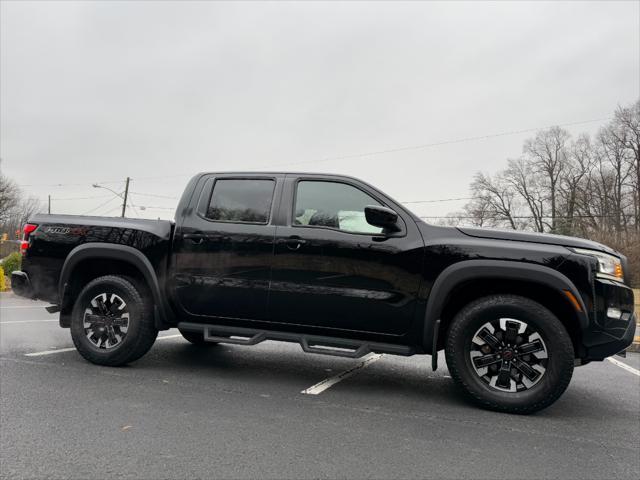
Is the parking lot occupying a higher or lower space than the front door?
lower

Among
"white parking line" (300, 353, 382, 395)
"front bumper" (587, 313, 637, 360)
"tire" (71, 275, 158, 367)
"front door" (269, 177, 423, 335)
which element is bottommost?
"white parking line" (300, 353, 382, 395)

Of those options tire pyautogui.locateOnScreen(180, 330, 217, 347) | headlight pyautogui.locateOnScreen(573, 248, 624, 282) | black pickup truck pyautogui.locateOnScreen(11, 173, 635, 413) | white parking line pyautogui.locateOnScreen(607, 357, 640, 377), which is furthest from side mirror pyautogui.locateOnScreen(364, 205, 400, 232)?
white parking line pyautogui.locateOnScreen(607, 357, 640, 377)

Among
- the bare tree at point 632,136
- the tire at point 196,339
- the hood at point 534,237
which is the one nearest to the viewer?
the hood at point 534,237

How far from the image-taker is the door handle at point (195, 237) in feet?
15.1

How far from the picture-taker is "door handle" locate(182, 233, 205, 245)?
4.61 m

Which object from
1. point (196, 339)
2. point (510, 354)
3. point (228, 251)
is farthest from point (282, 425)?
point (196, 339)

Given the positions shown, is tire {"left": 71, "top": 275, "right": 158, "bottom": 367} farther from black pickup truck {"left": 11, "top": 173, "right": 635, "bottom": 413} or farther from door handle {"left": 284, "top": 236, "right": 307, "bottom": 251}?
door handle {"left": 284, "top": 236, "right": 307, "bottom": 251}

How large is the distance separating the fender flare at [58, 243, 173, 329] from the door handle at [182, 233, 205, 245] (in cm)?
46

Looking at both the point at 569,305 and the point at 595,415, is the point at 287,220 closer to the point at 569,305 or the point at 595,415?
the point at 569,305

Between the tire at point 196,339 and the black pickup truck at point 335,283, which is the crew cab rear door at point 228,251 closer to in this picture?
the black pickup truck at point 335,283

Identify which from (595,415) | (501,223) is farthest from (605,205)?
(595,415)

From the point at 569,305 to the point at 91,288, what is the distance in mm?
4312

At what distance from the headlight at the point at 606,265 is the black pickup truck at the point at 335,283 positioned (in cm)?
1

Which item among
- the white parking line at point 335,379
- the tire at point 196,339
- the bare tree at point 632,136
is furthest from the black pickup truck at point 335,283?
the bare tree at point 632,136
